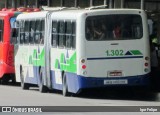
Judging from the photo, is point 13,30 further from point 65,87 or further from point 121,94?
point 65,87

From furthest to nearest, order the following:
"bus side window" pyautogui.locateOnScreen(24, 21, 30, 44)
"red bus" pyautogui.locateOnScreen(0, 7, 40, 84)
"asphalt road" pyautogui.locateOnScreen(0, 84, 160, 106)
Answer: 1. "red bus" pyautogui.locateOnScreen(0, 7, 40, 84)
2. "bus side window" pyautogui.locateOnScreen(24, 21, 30, 44)
3. "asphalt road" pyautogui.locateOnScreen(0, 84, 160, 106)

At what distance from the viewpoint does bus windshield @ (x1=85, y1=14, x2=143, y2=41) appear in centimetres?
2466

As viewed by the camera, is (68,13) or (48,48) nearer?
(68,13)

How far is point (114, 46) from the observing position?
2456cm

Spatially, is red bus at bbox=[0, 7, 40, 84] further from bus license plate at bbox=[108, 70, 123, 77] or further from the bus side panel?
bus license plate at bbox=[108, 70, 123, 77]

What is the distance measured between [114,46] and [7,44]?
30.5 ft

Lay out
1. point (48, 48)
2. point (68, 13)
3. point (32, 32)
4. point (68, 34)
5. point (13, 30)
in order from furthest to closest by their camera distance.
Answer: point (13, 30) < point (32, 32) < point (48, 48) < point (68, 13) < point (68, 34)

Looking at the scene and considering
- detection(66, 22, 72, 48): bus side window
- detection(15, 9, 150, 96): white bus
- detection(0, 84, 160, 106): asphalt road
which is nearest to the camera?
detection(0, 84, 160, 106): asphalt road

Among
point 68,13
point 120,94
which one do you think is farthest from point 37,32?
point 120,94

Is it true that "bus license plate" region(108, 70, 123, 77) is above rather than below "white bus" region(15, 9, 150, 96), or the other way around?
below

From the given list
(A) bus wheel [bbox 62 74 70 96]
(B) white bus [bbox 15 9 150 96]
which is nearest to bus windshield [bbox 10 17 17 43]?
(A) bus wheel [bbox 62 74 70 96]

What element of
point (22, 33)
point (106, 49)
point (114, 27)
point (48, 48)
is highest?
point (114, 27)

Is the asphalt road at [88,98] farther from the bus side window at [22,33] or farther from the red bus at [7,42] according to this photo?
the red bus at [7,42]

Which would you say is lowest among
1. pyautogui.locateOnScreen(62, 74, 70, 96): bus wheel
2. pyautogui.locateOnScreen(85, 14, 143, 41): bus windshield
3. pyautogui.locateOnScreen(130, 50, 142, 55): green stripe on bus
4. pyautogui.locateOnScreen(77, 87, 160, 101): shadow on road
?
pyautogui.locateOnScreen(77, 87, 160, 101): shadow on road
